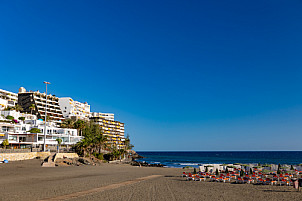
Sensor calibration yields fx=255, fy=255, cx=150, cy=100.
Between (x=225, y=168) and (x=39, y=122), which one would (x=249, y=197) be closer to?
(x=225, y=168)

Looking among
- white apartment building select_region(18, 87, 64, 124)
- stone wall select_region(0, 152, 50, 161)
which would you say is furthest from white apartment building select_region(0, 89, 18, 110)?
stone wall select_region(0, 152, 50, 161)

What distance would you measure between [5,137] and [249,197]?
48.0 m

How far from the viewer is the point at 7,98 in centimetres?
9675

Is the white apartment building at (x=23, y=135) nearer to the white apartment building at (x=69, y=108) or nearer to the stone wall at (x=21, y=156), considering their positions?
the stone wall at (x=21, y=156)

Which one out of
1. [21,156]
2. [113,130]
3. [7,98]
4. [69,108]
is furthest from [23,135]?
[113,130]

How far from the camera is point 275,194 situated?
1678cm

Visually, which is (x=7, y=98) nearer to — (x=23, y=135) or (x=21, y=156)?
(x=23, y=135)

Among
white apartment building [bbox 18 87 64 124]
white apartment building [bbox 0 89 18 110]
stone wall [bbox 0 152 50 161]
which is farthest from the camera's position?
white apartment building [bbox 18 87 64 124]

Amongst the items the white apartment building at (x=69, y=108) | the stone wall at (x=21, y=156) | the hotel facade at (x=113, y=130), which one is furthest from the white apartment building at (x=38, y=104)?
the stone wall at (x=21, y=156)

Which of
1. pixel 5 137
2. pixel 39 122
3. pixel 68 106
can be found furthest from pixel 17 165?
pixel 68 106

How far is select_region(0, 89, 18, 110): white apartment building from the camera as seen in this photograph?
82756 millimetres

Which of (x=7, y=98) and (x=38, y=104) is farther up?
(x=7, y=98)

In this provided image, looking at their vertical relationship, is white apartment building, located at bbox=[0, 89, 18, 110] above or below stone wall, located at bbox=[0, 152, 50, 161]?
above

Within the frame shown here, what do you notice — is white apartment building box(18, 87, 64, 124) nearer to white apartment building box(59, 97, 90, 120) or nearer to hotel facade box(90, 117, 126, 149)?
white apartment building box(59, 97, 90, 120)
